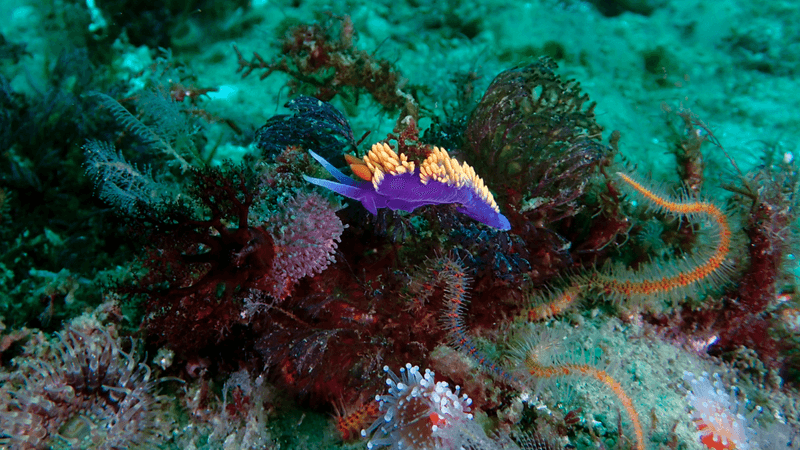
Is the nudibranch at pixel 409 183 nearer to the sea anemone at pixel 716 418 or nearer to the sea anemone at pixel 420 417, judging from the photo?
the sea anemone at pixel 420 417

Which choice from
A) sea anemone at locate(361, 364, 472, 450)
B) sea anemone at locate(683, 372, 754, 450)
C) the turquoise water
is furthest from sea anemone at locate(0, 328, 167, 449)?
sea anemone at locate(683, 372, 754, 450)

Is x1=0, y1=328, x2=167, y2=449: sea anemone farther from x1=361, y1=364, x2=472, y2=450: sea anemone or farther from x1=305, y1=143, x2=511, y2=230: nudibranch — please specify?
x1=305, y1=143, x2=511, y2=230: nudibranch

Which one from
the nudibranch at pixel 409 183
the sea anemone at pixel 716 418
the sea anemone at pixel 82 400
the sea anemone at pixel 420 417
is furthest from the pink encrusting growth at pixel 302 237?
the sea anemone at pixel 716 418

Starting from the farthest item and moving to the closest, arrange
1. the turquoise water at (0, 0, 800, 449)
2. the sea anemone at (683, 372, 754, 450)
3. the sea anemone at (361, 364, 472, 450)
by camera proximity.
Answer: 1. the turquoise water at (0, 0, 800, 449)
2. the sea anemone at (683, 372, 754, 450)
3. the sea anemone at (361, 364, 472, 450)

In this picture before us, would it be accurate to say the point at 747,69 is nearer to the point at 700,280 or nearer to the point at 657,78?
the point at 657,78

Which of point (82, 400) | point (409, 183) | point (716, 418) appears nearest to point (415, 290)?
point (409, 183)

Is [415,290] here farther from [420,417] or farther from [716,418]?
[716,418]

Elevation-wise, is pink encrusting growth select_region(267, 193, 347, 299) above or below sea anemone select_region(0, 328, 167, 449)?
above
